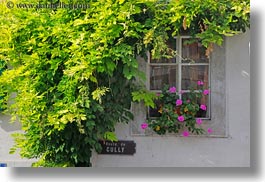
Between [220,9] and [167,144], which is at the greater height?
[220,9]

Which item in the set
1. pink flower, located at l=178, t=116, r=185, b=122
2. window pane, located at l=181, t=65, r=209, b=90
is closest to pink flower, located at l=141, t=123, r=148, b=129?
pink flower, located at l=178, t=116, r=185, b=122

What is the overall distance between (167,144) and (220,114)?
0.63 meters

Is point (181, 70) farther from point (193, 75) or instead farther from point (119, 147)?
point (119, 147)

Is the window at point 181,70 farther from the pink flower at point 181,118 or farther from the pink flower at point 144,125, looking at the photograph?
the pink flower at point 181,118

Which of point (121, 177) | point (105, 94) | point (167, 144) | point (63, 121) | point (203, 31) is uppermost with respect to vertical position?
point (203, 31)

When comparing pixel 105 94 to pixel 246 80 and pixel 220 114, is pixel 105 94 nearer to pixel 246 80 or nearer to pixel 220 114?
pixel 220 114

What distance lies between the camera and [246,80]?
12.0 feet

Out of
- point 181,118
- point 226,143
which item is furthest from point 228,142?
point 181,118

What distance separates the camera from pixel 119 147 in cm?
376

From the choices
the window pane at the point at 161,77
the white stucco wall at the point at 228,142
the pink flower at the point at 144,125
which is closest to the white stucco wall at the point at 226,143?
the white stucco wall at the point at 228,142

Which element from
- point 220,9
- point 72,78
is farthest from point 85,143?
point 220,9

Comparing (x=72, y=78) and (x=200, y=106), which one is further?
(x=200, y=106)

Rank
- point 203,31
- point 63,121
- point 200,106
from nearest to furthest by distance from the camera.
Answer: point 63,121 < point 203,31 < point 200,106

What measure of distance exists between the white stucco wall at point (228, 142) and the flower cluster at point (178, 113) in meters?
0.13
